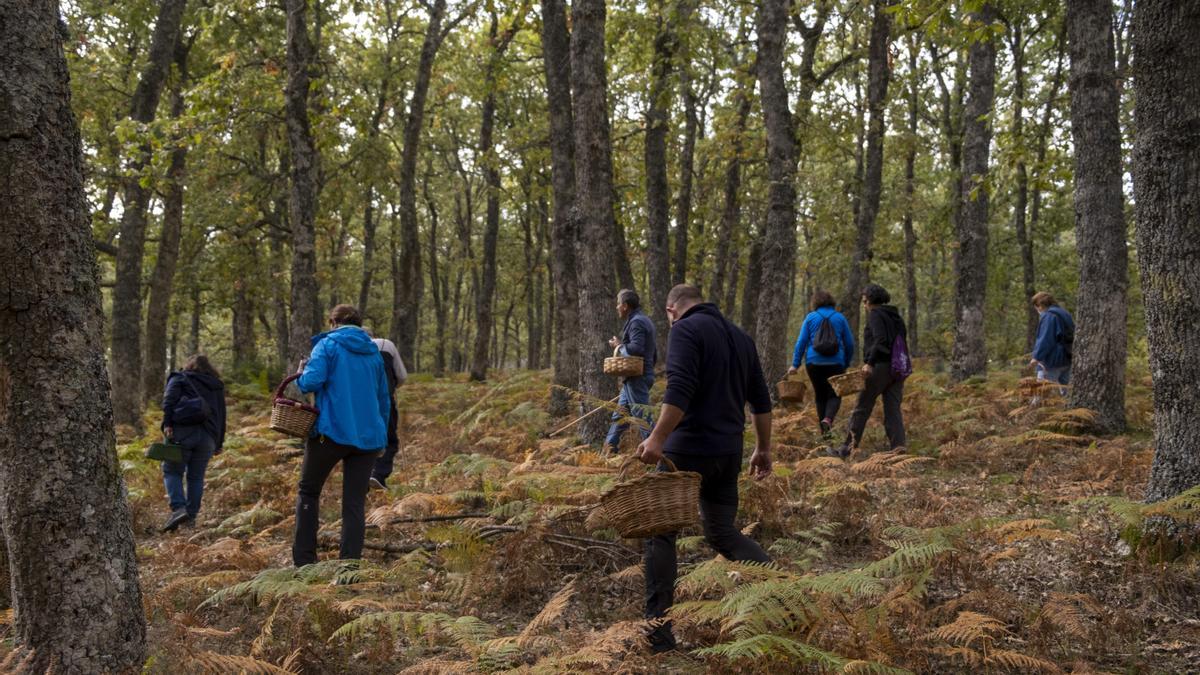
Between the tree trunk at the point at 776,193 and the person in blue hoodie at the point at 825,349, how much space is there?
8.46ft

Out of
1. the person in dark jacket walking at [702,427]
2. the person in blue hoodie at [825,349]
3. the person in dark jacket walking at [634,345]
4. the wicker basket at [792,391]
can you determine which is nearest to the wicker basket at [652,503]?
the person in dark jacket walking at [702,427]

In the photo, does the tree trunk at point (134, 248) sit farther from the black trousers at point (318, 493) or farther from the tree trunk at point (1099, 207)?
the tree trunk at point (1099, 207)

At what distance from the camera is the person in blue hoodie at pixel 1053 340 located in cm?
1207

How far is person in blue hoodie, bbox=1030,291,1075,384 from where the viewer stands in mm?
12070

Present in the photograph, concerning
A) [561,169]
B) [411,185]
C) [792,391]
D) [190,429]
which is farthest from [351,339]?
[411,185]

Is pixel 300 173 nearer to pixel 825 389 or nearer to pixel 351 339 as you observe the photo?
pixel 351 339

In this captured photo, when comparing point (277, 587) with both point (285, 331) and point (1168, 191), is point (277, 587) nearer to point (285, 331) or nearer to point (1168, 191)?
point (1168, 191)

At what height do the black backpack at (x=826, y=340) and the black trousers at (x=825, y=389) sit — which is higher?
the black backpack at (x=826, y=340)

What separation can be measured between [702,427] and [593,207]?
593cm

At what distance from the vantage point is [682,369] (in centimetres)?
460

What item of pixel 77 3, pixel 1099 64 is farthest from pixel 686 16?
pixel 77 3

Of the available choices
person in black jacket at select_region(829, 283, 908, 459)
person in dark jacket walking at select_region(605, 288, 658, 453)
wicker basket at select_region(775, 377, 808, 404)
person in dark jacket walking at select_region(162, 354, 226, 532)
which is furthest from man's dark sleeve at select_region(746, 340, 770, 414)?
person in dark jacket walking at select_region(162, 354, 226, 532)

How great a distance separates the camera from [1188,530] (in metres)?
5.14

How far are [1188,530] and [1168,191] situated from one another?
231 cm
